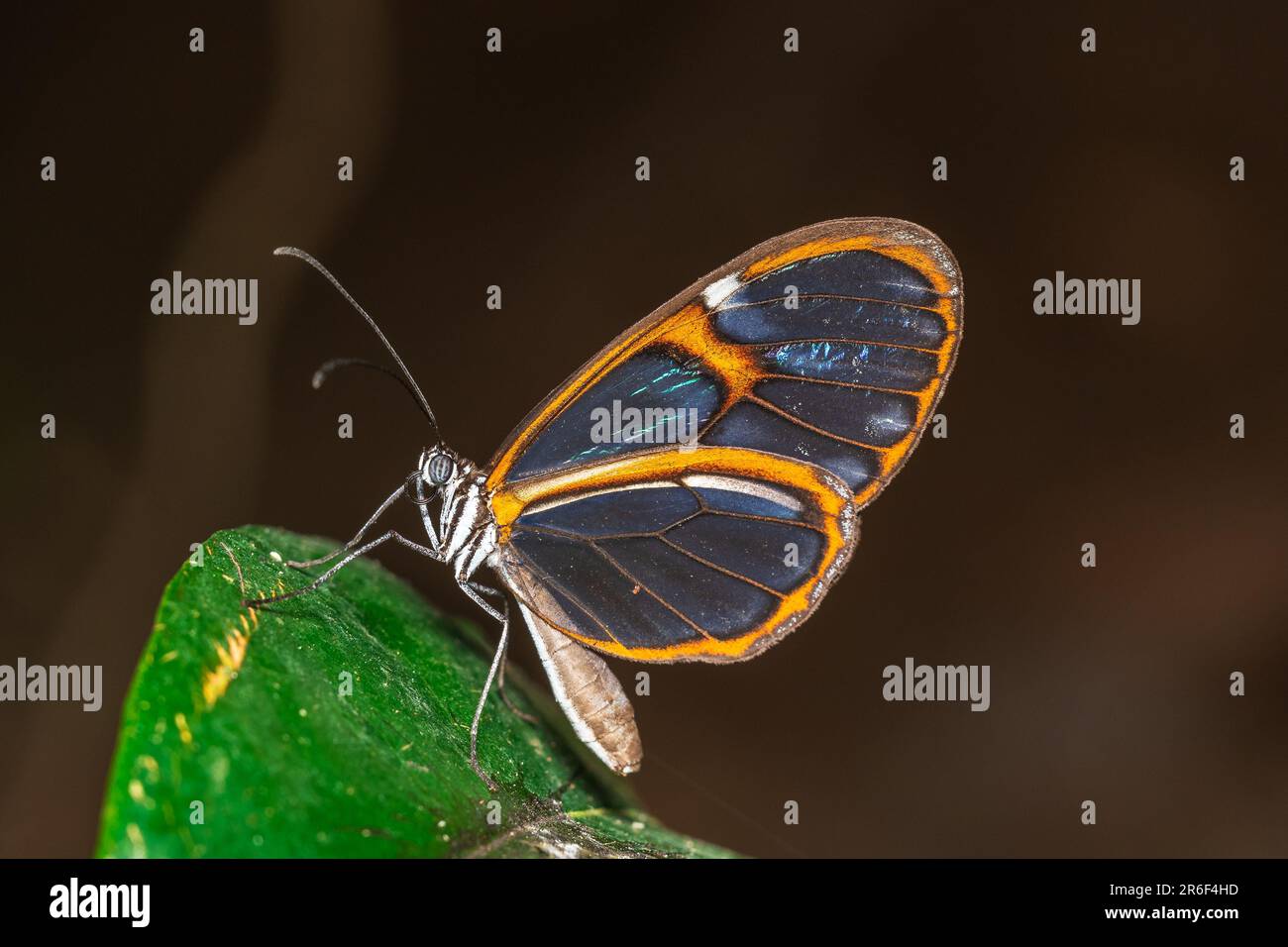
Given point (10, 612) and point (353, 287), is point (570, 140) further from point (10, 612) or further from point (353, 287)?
point (10, 612)

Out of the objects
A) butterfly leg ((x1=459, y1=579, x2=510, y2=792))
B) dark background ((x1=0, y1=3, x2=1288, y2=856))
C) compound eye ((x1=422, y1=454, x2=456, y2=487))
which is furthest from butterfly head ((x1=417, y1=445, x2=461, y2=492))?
dark background ((x1=0, y1=3, x2=1288, y2=856))

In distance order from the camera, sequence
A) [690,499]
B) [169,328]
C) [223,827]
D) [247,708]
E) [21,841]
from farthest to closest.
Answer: [169,328] → [21,841] → [690,499] → [247,708] → [223,827]

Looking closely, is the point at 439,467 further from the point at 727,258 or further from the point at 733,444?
the point at 727,258

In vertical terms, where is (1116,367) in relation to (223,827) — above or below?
above

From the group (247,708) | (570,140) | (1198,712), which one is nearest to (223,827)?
(247,708)

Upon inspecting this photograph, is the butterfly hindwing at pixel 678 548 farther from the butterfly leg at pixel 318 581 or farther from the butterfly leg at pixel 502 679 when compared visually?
the butterfly leg at pixel 318 581

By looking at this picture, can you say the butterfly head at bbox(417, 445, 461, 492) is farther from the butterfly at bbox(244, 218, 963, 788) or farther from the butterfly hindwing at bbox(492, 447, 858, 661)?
the butterfly hindwing at bbox(492, 447, 858, 661)

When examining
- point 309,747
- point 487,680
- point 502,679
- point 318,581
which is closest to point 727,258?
point 502,679
